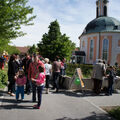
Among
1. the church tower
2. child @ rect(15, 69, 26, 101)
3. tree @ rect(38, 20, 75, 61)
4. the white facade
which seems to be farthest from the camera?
the church tower

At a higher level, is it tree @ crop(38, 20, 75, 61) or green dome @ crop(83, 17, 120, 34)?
green dome @ crop(83, 17, 120, 34)

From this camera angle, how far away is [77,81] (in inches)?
353

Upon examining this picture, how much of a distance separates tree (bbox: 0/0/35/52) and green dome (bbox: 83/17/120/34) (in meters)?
31.2

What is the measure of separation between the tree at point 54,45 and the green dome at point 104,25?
6898 millimetres

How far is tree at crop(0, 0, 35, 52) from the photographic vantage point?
1073cm

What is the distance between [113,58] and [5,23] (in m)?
31.9

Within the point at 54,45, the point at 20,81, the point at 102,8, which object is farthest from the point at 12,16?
the point at 102,8

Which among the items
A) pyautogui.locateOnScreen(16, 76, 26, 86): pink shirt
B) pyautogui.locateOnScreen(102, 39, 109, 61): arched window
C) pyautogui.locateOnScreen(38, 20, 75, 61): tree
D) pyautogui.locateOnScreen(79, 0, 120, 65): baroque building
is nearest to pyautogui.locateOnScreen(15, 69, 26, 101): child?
pyautogui.locateOnScreen(16, 76, 26, 86): pink shirt

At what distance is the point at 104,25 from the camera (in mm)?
41188

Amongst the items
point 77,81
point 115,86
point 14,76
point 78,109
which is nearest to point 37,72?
point 14,76

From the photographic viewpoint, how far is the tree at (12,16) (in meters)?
10.7

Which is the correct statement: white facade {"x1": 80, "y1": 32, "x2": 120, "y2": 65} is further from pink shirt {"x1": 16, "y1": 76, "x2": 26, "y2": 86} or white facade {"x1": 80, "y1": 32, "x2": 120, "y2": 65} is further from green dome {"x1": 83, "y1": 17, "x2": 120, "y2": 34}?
pink shirt {"x1": 16, "y1": 76, "x2": 26, "y2": 86}

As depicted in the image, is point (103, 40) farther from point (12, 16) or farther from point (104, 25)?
point (12, 16)

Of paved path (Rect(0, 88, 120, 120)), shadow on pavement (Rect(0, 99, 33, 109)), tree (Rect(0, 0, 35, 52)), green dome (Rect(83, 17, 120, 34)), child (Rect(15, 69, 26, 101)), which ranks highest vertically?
green dome (Rect(83, 17, 120, 34))
